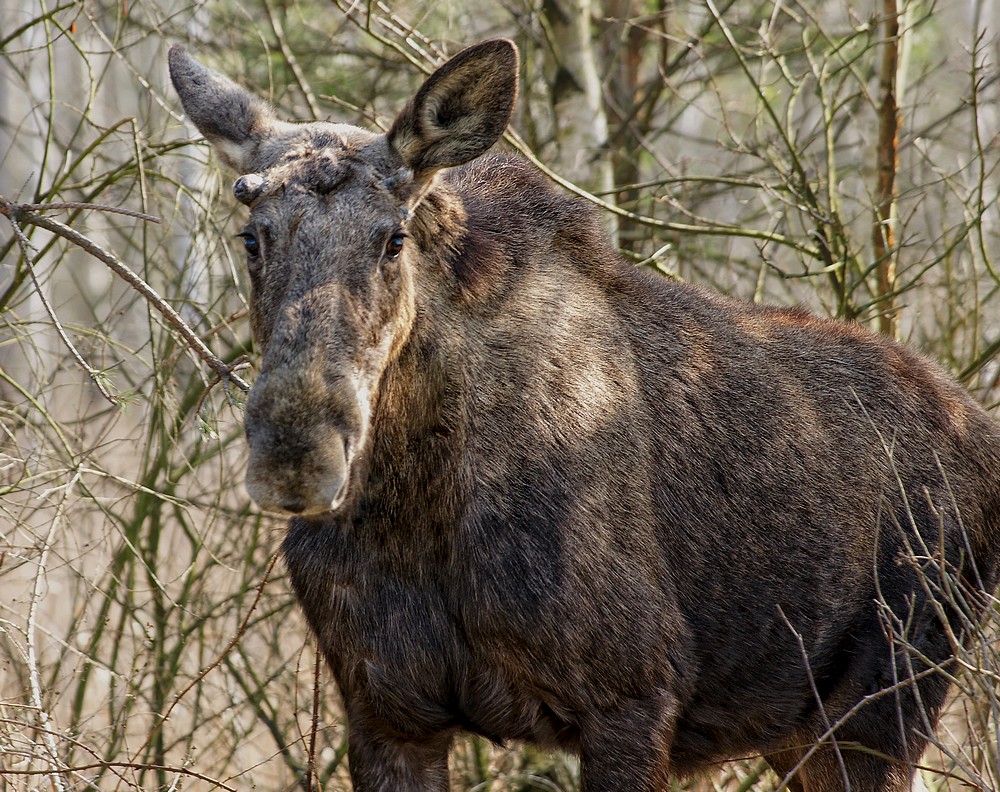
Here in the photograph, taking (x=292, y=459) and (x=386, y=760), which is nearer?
(x=292, y=459)

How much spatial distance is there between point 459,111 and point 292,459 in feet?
4.70

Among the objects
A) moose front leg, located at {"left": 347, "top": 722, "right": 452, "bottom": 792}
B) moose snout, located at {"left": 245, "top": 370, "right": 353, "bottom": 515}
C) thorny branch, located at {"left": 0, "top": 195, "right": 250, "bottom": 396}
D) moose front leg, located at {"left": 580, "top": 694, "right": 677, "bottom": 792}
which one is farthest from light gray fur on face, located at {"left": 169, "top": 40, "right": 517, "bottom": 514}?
moose front leg, located at {"left": 580, "top": 694, "right": 677, "bottom": 792}

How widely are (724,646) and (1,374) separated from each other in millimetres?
3434

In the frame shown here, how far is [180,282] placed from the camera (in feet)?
21.4

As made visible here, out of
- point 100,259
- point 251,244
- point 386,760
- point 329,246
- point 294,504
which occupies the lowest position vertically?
point 386,760

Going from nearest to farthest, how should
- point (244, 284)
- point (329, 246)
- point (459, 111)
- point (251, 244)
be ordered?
point (329, 246) → point (251, 244) → point (459, 111) → point (244, 284)

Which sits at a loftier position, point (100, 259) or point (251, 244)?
point (100, 259)

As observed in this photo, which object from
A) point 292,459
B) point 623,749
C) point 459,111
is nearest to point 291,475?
point 292,459

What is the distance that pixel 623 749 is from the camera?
402cm

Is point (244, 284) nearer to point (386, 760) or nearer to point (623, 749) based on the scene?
point (386, 760)

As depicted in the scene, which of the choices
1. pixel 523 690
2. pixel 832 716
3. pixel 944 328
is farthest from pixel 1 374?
pixel 944 328

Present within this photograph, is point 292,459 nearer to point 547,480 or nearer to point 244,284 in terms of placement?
point 547,480

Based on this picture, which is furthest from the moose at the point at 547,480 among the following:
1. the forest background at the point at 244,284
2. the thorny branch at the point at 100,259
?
the forest background at the point at 244,284

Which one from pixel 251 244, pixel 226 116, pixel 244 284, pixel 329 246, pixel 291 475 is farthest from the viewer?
pixel 244 284
